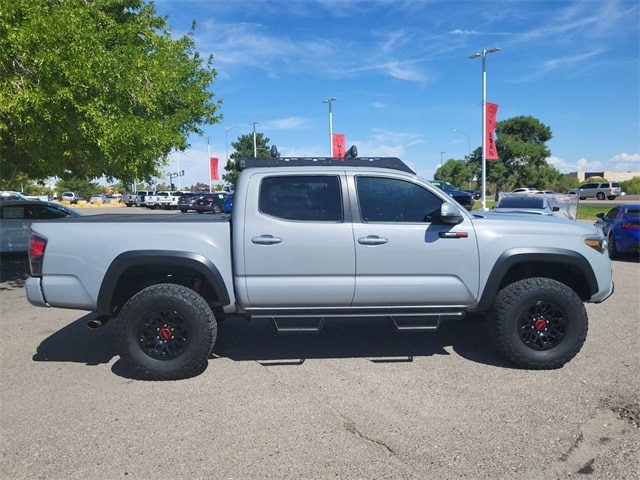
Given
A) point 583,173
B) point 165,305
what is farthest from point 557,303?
point 583,173

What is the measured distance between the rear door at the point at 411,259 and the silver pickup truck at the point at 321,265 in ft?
0.03

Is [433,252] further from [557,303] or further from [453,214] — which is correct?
[557,303]

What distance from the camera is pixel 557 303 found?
4543 millimetres

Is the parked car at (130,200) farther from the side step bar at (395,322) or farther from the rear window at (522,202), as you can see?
the side step bar at (395,322)

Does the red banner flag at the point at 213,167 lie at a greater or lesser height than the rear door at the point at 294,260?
greater

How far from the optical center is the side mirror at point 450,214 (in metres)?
4.32

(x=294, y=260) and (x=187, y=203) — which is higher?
(x=187, y=203)

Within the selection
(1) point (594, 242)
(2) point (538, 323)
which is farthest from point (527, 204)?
(2) point (538, 323)

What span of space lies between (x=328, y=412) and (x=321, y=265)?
1.26 m

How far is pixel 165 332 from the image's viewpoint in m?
4.44

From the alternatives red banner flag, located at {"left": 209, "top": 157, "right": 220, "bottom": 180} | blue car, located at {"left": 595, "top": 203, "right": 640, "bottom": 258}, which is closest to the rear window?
blue car, located at {"left": 595, "top": 203, "right": 640, "bottom": 258}

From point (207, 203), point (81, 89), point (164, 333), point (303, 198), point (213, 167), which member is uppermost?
point (213, 167)

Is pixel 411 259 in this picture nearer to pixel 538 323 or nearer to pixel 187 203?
pixel 538 323

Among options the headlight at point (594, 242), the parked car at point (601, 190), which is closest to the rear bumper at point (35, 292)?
the headlight at point (594, 242)
